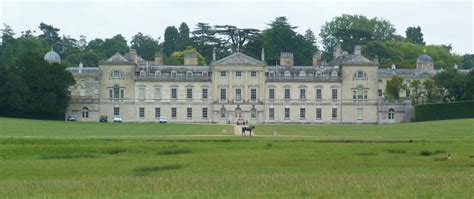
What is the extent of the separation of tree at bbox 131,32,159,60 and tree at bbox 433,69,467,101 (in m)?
60.4

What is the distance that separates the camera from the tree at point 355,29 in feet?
467

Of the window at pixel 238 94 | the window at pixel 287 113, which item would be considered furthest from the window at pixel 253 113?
the window at pixel 287 113

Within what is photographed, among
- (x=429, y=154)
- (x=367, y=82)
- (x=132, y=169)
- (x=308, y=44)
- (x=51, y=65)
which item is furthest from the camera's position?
(x=308, y=44)

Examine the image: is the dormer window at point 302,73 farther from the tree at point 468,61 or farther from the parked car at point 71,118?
the tree at point 468,61

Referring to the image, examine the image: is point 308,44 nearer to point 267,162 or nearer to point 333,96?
point 333,96

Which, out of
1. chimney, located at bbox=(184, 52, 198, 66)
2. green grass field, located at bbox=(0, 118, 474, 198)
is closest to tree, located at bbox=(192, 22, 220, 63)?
chimney, located at bbox=(184, 52, 198, 66)

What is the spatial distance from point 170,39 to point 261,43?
42.3 meters

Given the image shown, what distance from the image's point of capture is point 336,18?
508 ft

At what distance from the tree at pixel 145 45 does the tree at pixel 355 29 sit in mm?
26613

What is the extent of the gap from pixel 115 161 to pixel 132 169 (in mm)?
2985

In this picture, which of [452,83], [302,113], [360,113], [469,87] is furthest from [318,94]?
[469,87]

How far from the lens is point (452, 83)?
309 feet

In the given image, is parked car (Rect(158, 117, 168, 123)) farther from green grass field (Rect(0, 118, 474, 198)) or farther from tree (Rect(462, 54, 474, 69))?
tree (Rect(462, 54, 474, 69))

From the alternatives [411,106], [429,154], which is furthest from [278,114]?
[429,154]
